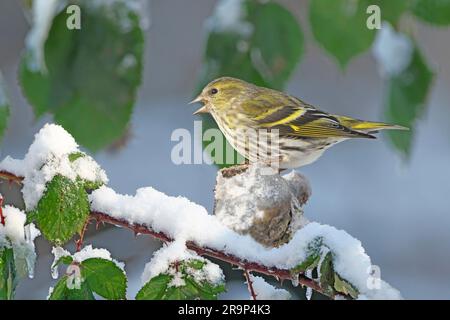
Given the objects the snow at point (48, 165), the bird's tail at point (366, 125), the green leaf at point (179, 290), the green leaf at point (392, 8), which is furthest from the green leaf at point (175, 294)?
the green leaf at point (392, 8)

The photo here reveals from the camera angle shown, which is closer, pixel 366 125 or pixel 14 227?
pixel 14 227

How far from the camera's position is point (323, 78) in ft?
9.78

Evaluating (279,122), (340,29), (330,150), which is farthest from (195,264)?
(330,150)

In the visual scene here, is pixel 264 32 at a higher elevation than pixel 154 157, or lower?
lower

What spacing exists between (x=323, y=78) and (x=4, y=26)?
39.2 inches

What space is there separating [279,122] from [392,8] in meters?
0.22

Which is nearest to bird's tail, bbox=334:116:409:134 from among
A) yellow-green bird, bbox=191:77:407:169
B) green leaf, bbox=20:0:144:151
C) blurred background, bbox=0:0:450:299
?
yellow-green bird, bbox=191:77:407:169

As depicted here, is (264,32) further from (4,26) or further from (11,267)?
(4,26)

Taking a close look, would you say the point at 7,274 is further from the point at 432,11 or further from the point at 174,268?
the point at 432,11

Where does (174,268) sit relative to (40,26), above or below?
below

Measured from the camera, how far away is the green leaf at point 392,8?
40.2 inches

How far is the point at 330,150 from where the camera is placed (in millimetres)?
2857

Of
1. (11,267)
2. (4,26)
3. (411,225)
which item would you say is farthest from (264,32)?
(411,225)

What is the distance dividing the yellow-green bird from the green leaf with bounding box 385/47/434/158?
0.07 feet
